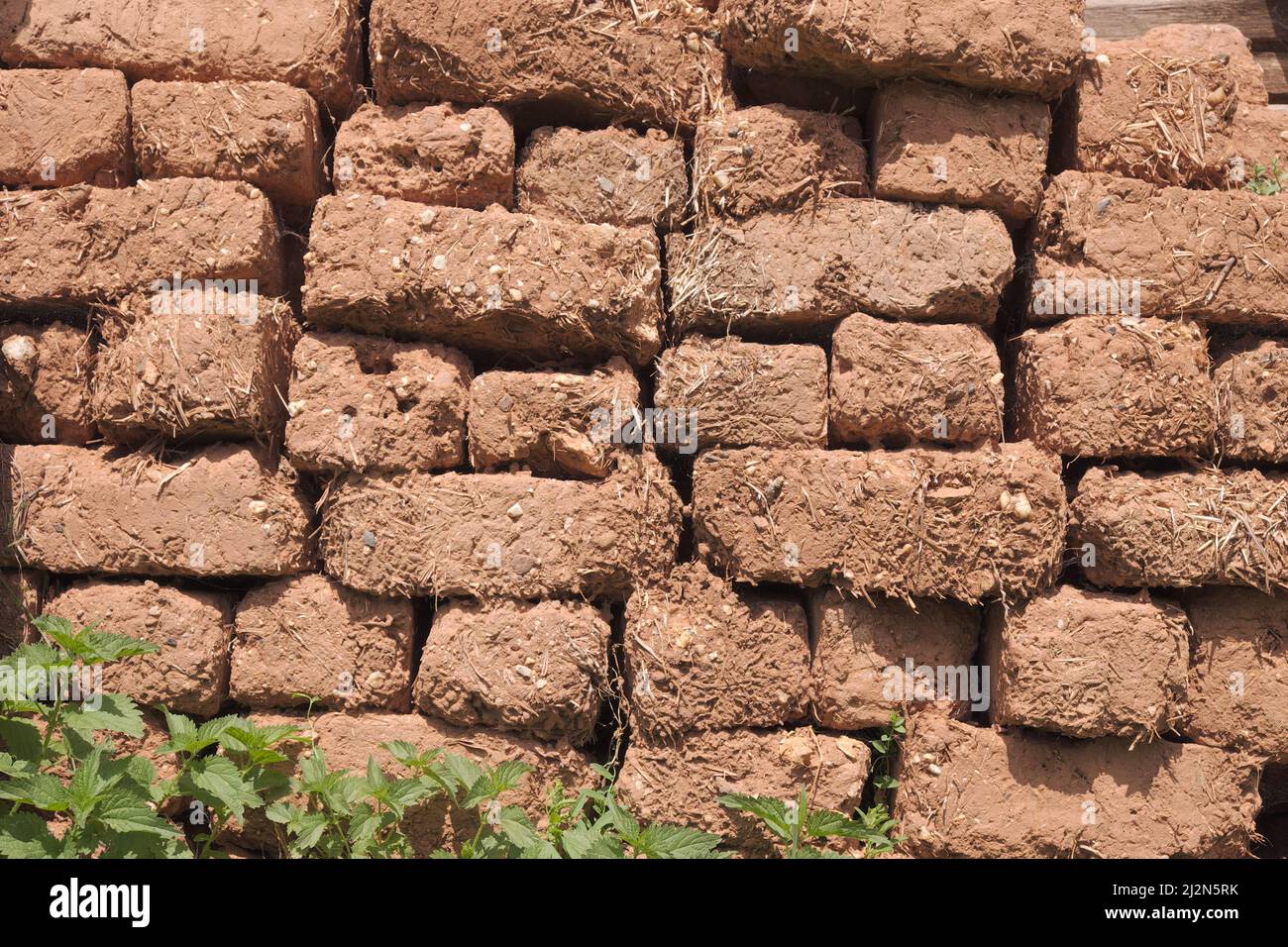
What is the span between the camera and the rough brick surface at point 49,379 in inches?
143

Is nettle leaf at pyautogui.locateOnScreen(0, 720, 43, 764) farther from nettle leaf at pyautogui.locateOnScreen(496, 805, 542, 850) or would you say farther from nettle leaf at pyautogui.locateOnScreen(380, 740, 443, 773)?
nettle leaf at pyautogui.locateOnScreen(496, 805, 542, 850)

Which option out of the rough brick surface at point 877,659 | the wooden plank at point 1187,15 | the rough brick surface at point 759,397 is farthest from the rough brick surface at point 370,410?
the wooden plank at point 1187,15

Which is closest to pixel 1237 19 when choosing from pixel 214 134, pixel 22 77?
pixel 214 134

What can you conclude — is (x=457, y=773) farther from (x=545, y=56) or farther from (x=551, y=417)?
(x=545, y=56)

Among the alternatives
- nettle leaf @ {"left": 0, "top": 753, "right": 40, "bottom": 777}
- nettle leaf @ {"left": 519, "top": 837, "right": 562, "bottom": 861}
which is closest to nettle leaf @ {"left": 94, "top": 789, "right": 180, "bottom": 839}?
nettle leaf @ {"left": 0, "top": 753, "right": 40, "bottom": 777}

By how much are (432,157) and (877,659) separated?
86.8 inches

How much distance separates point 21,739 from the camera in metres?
3.09

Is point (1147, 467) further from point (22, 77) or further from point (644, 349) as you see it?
point (22, 77)

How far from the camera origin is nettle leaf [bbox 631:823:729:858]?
317 centimetres

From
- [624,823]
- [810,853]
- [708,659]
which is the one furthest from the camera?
[708,659]

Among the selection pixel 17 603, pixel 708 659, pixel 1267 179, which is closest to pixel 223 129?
pixel 17 603

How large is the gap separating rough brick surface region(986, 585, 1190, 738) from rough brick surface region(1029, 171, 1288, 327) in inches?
39.2

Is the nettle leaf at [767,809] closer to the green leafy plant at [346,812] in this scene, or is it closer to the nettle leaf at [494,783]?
the nettle leaf at [494,783]

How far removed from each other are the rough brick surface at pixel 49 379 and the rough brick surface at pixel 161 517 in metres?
0.19
